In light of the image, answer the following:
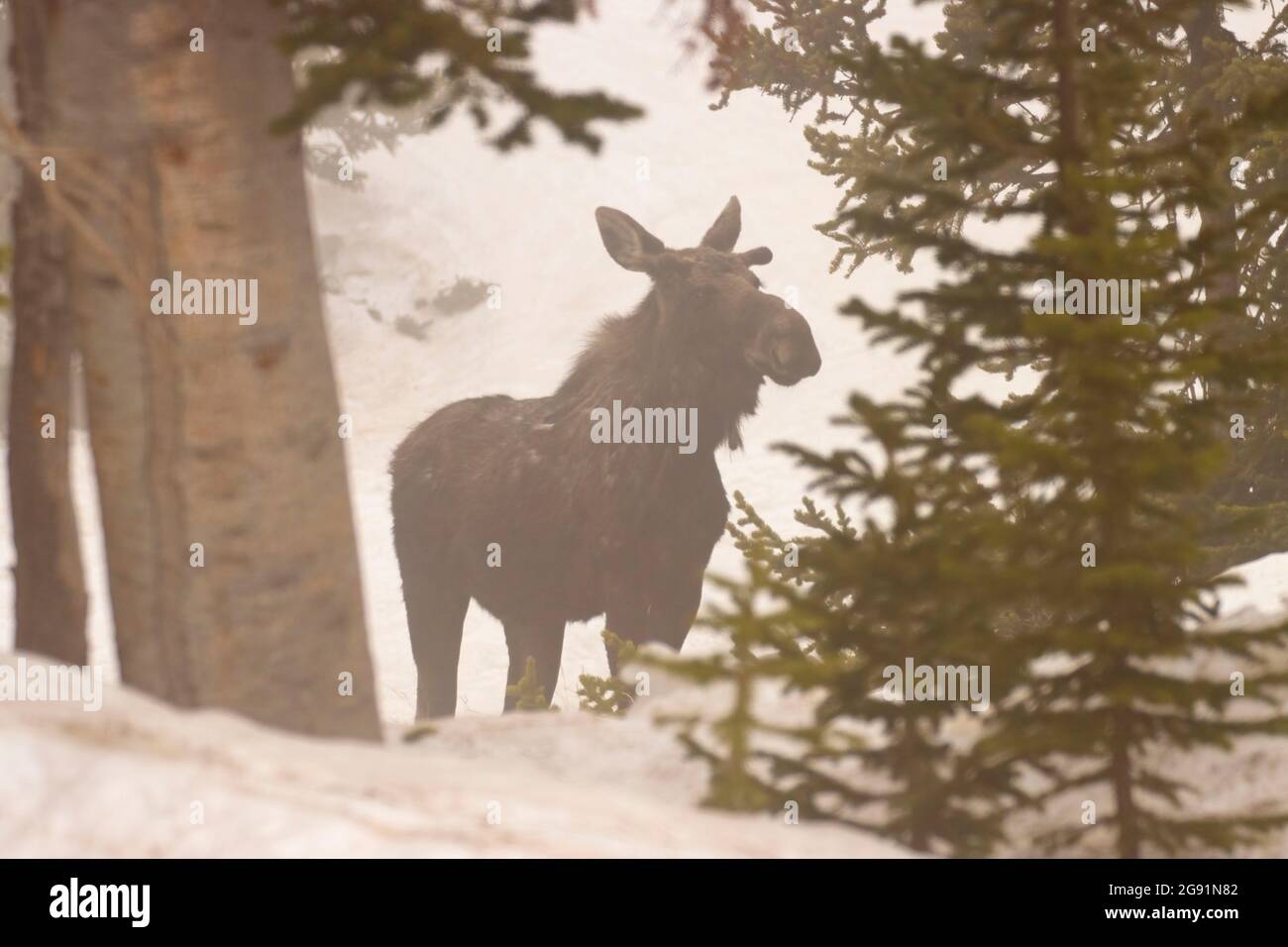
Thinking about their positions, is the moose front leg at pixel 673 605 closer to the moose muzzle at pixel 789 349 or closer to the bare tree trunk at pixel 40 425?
the moose muzzle at pixel 789 349

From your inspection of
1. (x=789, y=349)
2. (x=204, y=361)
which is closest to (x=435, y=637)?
(x=789, y=349)

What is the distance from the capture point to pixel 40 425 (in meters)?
4.96

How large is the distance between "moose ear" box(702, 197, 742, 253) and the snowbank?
19.4 ft

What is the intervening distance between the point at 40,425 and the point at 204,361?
3.75 ft

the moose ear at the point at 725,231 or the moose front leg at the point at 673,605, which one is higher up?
the moose ear at the point at 725,231

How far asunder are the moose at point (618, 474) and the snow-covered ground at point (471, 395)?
2.93ft

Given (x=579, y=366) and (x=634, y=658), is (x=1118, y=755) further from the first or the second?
(x=579, y=366)

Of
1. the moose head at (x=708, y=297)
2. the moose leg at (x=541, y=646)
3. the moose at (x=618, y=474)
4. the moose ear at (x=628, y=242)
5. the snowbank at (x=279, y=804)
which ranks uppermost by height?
the moose ear at (x=628, y=242)

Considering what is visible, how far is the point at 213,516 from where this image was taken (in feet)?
13.9

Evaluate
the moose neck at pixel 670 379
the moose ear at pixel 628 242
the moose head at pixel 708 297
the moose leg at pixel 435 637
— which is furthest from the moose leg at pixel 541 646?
the moose ear at pixel 628 242

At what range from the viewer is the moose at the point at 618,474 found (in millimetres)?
8766

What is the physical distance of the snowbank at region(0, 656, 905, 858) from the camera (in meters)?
3.42

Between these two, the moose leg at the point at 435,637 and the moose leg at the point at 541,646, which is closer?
the moose leg at the point at 541,646

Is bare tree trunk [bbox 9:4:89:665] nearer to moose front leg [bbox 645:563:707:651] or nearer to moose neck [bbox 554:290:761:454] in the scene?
moose front leg [bbox 645:563:707:651]
